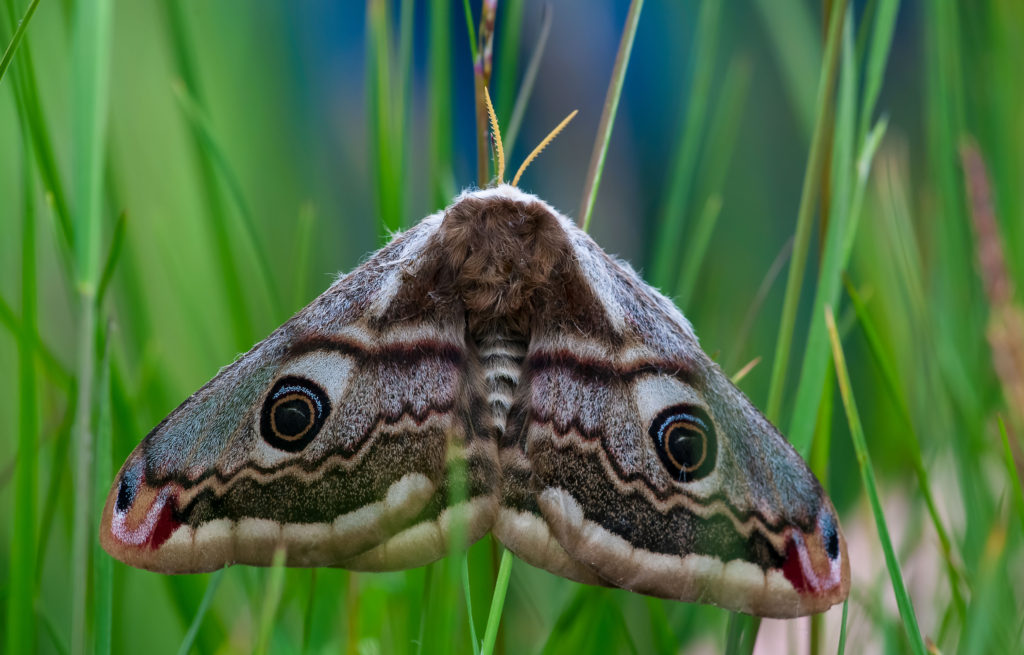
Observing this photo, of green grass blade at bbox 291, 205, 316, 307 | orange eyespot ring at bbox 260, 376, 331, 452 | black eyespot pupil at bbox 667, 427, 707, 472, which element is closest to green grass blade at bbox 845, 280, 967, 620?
black eyespot pupil at bbox 667, 427, 707, 472

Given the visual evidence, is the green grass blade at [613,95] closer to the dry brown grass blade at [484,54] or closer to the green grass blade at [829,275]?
the dry brown grass blade at [484,54]

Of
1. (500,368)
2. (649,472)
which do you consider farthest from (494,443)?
(649,472)

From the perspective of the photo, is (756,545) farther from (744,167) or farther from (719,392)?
(744,167)

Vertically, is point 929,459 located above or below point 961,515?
above

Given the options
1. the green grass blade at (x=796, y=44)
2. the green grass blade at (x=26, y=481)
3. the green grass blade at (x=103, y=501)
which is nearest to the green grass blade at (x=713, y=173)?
the green grass blade at (x=796, y=44)

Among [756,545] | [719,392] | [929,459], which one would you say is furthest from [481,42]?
[929,459]

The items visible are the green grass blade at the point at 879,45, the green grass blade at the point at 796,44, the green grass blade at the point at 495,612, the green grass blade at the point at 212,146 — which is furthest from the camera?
the green grass blade at the point at 796,44
